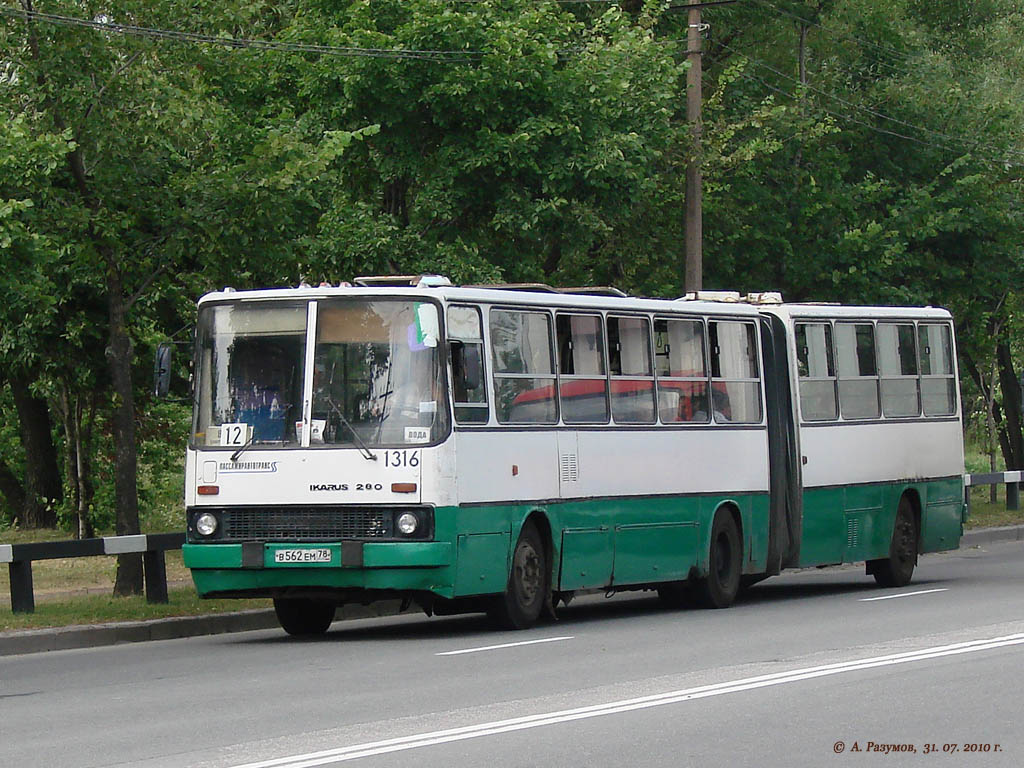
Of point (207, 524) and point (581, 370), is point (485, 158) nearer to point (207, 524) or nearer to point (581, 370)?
point (581, 370)

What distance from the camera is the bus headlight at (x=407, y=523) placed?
51.8 ft

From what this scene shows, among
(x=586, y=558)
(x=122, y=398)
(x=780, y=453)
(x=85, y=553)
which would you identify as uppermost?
(x=122, y=398)

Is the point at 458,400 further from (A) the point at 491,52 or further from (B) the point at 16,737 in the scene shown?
(A) the point at 491,52

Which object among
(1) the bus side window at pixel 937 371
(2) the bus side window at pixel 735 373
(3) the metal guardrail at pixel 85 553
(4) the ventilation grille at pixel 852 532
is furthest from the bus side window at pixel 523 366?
(1) the bus side window at pixel 937 371

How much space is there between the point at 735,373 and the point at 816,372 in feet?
5.35

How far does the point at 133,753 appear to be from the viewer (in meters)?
9.62

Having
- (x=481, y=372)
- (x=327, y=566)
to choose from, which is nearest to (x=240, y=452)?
(x=327, y=566)

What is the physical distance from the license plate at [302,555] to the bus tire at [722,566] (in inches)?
205

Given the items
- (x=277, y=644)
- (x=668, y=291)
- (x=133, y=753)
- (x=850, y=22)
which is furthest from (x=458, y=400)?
(x=850, y=22)

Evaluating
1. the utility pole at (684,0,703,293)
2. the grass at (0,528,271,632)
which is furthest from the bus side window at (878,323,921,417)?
the grass at (0,528,271,632)

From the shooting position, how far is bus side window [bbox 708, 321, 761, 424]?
20359mm

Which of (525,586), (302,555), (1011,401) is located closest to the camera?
(302,555)

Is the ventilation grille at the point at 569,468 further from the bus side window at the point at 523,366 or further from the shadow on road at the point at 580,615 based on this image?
the shadow on road at the point at 580,615

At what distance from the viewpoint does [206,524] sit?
16375 mm
